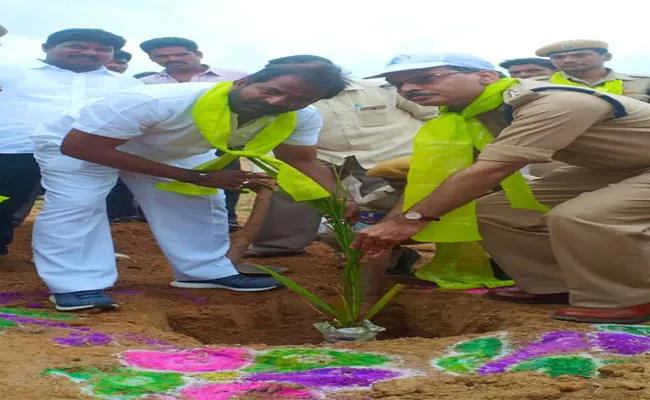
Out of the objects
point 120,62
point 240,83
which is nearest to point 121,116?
point 240,83

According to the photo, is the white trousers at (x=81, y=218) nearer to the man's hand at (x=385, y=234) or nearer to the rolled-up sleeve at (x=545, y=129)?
the man's hand at (x=385, y=234)

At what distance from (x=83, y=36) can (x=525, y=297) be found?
2931 mm

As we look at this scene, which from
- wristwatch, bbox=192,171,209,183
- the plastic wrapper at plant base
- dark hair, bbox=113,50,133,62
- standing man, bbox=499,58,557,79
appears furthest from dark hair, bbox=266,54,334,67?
dark hair, bbox=113,50,133,62

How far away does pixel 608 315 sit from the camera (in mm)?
3162

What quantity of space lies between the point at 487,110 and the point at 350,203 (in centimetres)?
68

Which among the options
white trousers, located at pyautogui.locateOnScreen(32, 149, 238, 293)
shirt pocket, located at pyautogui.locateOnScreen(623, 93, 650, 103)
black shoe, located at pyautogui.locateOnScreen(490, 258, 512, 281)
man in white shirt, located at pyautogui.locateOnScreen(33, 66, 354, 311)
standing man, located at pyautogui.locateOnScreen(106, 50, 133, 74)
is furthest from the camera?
standing man, located at pyautogui.locateOnScreen(106, 50, 133, 74)

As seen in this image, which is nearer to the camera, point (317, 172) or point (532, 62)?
point (317, 172)

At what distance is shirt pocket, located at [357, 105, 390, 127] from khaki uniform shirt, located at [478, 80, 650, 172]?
1.91 m

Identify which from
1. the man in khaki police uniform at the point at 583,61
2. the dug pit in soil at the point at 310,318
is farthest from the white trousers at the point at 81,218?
the man in khaki police uniform at the point at 583,61

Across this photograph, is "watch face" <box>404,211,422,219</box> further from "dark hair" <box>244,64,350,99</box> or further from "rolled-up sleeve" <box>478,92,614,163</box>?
"dark hair" <box>244,64,350,99</box>

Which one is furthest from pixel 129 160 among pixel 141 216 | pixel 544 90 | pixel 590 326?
pixel 141 216

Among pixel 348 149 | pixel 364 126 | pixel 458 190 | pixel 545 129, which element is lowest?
pixel 348 149

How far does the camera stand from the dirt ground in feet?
7.21

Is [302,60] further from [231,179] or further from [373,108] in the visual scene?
[373,108]
